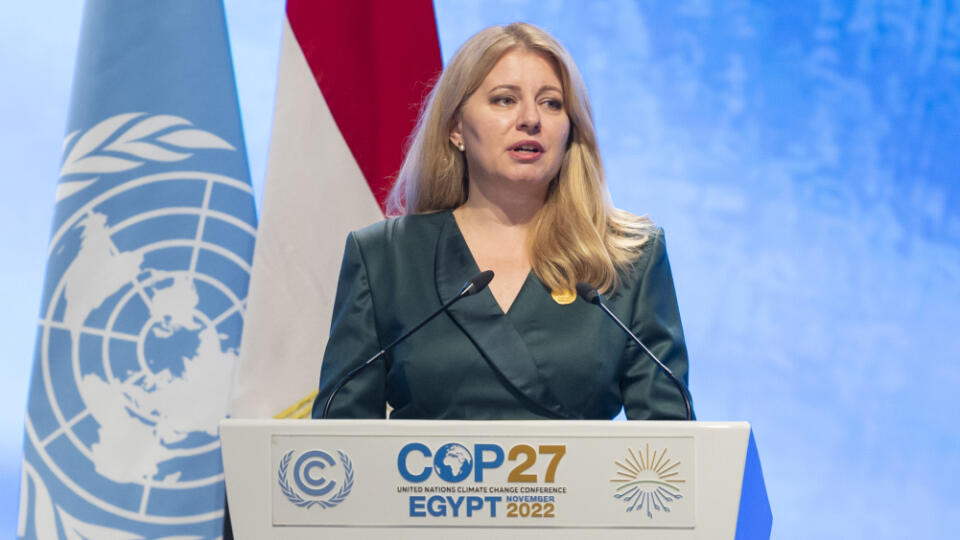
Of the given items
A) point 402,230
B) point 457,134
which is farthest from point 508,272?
point 457,134

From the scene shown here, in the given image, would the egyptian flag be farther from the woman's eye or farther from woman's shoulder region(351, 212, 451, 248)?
the woman's eye

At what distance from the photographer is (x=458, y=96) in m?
1.97

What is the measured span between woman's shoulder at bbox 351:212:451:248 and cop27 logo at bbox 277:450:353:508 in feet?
2.50

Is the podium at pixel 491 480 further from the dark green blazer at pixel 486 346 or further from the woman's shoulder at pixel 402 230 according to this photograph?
the woman's shoulder at pixel 402 230

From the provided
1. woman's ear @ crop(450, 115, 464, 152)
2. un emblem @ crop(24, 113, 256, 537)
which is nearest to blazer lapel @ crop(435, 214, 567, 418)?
woman's ear @ crop(450, 115, 464, 152)

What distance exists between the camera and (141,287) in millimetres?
2668

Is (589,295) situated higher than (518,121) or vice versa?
(518,121)

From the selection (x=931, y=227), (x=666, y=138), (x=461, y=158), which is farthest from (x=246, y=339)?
(x=931, y=227)

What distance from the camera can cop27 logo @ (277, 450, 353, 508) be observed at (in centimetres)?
121

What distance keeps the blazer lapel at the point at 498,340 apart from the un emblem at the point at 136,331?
3.50ft

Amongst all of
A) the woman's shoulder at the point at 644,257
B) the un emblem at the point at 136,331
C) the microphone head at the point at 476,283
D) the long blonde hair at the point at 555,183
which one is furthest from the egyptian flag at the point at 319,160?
the microphone head at the point at 476,283

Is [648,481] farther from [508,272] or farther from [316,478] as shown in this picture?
[508,272]

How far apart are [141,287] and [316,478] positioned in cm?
162

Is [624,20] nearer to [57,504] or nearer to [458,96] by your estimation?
[458,96]
